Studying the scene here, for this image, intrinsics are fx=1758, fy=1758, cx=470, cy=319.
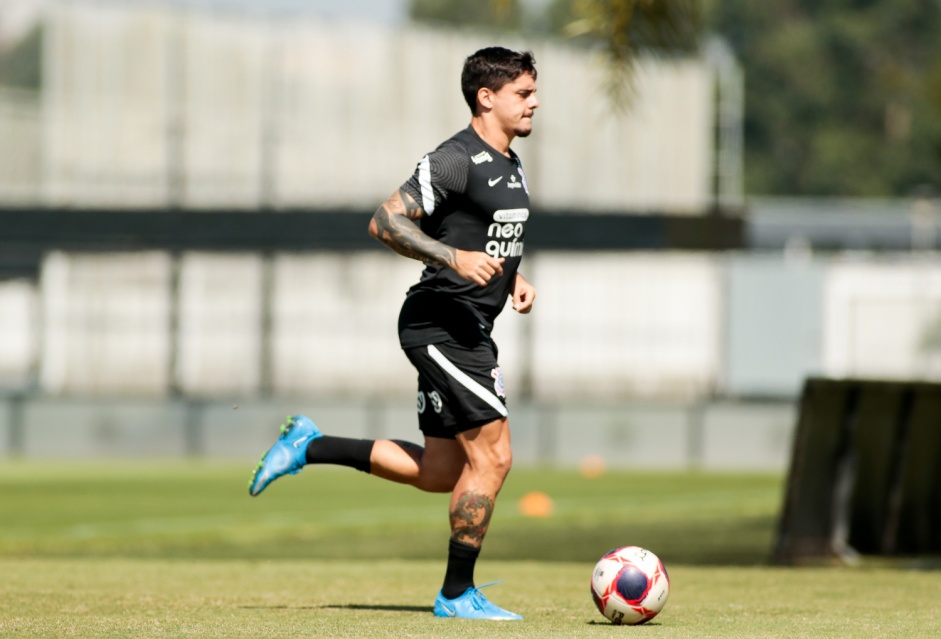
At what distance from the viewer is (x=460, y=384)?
275 inches

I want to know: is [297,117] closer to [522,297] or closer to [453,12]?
[522,297]

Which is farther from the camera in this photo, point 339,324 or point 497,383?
point 339,324

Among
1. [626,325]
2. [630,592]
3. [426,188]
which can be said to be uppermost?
[426,188]

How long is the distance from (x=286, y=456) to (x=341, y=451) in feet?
0.76

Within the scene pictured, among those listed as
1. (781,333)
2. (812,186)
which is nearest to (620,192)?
(781,333)

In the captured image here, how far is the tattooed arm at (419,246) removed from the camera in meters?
6.65

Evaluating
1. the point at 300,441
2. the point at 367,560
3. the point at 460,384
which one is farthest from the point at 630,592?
the point at 367,560

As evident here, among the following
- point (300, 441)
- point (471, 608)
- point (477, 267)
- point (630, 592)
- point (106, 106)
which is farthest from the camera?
point (106, 106)

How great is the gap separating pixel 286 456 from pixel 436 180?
1355mm

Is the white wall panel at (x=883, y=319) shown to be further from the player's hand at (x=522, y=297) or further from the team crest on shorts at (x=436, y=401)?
the team crest on shorts at (x=436, y=401)

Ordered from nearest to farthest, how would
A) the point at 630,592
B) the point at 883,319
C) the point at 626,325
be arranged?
the point at 630,592 → the point at 883,319 → the point at 626,325

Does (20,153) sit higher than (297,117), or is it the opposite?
(297,117)

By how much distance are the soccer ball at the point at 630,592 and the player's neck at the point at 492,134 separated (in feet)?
5.69

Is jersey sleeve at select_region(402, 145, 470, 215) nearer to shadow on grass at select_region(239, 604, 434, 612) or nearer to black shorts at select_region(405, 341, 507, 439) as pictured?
black shorts at select_region(405, 341, 507, 439)
